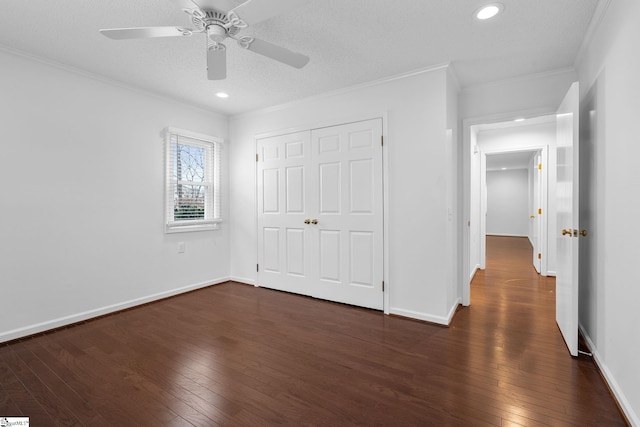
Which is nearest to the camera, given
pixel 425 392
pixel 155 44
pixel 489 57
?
pixel 425 392

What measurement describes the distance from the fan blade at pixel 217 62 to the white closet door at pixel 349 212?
1721mm

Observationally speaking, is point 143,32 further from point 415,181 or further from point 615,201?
point 615,201

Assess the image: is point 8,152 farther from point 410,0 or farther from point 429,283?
point 429,283

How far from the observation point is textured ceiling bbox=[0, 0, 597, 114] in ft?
6.88

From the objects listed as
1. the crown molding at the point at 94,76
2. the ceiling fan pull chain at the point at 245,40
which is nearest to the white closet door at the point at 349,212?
the ceiling fan pull chain at the point at 245,40

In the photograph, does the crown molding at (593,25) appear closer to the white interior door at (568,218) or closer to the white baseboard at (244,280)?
the white interior door at (568,218)

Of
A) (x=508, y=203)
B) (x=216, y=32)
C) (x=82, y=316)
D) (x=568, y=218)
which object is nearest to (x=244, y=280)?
(x=82, y=316)

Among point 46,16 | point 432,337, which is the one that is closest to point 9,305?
point 46,16

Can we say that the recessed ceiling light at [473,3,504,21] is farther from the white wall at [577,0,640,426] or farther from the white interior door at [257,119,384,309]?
the white interior door at [257,119,384,309]

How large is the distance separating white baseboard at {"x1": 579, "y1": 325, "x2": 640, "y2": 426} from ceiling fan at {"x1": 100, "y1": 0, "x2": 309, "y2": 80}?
110 inches

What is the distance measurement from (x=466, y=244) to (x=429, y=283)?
0.85 meters

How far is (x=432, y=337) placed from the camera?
8.79ft

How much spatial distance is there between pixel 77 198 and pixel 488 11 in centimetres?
398

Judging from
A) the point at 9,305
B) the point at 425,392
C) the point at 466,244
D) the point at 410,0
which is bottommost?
the point at 425,392
